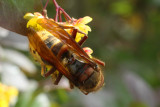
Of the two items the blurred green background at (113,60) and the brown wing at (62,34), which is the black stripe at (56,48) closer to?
the brown wing at (62,34)

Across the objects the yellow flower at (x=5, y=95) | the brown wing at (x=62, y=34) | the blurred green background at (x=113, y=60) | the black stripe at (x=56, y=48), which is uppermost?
the brown wing at (x=62, y=34)

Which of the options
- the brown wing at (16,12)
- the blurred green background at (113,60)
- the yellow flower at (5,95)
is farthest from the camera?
the blurred green background at (113,60)

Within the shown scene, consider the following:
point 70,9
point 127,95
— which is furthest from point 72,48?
point 70,9

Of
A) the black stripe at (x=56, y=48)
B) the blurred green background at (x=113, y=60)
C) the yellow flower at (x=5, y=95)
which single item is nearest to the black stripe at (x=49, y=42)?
the black stripe at (x=56, y=48)

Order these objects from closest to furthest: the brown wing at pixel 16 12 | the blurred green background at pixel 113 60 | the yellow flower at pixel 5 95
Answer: the brown wing at pixel 16 12 < the yellow flower at pixel 5 95 < the blurred green background at pixel 113 60

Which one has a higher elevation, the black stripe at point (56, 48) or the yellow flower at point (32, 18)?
the yellow flower at point (32, 18)

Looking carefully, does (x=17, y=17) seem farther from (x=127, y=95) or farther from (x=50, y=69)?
(x=127, y=95)

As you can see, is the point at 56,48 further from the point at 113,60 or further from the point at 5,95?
the point at 113,60

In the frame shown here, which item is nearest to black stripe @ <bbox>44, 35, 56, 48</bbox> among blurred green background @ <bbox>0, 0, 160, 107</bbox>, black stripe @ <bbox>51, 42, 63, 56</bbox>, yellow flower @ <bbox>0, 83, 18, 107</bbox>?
black stripe @ <bbox>51, 42, 63, 56</bbox>
